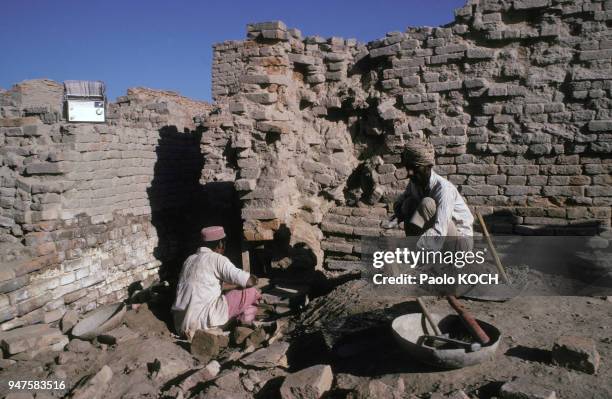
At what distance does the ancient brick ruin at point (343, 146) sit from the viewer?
4414 millimetres

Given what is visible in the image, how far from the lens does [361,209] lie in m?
5.32

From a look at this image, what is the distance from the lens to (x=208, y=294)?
4.24 metres

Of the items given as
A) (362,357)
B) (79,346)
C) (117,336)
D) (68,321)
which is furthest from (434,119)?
(68,321)

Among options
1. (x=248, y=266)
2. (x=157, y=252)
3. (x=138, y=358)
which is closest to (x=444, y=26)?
(x=248, y=266)

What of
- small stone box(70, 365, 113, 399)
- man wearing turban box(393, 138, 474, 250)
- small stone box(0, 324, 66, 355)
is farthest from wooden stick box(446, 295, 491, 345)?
small stone box(0, 324, 66, 355)

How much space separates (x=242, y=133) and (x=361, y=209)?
1775mm

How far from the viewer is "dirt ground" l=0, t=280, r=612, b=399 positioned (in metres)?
2.49

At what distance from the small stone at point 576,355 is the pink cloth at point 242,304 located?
275 centimetres

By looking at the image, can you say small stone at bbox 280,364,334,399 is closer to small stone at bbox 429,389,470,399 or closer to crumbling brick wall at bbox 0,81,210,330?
small stone at bbox 429,389,470,399

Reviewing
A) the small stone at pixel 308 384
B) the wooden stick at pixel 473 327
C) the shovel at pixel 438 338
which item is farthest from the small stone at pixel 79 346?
the wooden stick at pixel 473 327

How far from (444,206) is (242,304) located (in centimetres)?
231

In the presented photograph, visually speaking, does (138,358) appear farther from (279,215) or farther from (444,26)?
(444,26)

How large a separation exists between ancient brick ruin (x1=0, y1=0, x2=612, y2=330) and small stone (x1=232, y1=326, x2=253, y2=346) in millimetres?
1282

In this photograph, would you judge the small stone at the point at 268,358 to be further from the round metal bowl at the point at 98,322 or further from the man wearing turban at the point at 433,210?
the round metal bowl at the point at 98,322
